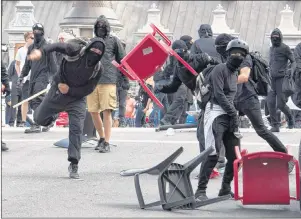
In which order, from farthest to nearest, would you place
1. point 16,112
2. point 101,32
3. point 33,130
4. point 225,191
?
point 16,112
point 33,130
point 101,32
point 225,191

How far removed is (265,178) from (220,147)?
980 mm

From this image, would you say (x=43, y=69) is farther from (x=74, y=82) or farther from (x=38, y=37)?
(x=74, y=82)

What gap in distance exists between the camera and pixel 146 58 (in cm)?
1457

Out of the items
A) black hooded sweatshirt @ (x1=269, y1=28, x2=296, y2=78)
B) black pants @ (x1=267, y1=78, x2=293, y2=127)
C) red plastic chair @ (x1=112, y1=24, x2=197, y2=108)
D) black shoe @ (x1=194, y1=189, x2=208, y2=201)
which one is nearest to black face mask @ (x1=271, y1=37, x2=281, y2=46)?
black hooded sweatshirt @ (x1=269, y1=28, x2=296, y2=78)

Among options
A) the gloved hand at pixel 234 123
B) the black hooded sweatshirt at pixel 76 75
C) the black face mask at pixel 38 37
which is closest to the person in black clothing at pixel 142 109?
the black face mask at pixel 38 37

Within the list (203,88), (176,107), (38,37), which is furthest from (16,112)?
(203,88)

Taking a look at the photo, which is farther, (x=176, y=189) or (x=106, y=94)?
(x=106, y=94)

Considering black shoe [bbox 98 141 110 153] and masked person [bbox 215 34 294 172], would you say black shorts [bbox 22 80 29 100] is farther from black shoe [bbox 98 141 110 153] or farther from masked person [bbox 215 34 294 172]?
masked person [bbox 215 34 294 172]

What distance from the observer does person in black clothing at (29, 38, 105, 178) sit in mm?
13344

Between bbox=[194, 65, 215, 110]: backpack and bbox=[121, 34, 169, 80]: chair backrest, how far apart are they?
144 cm

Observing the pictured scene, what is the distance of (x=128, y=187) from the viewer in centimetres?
1317

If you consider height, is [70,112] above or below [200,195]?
above

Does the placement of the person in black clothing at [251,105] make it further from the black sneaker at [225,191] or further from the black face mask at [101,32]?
the black face mask at [101,32]

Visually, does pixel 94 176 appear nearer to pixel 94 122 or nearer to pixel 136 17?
pixel 94 122
